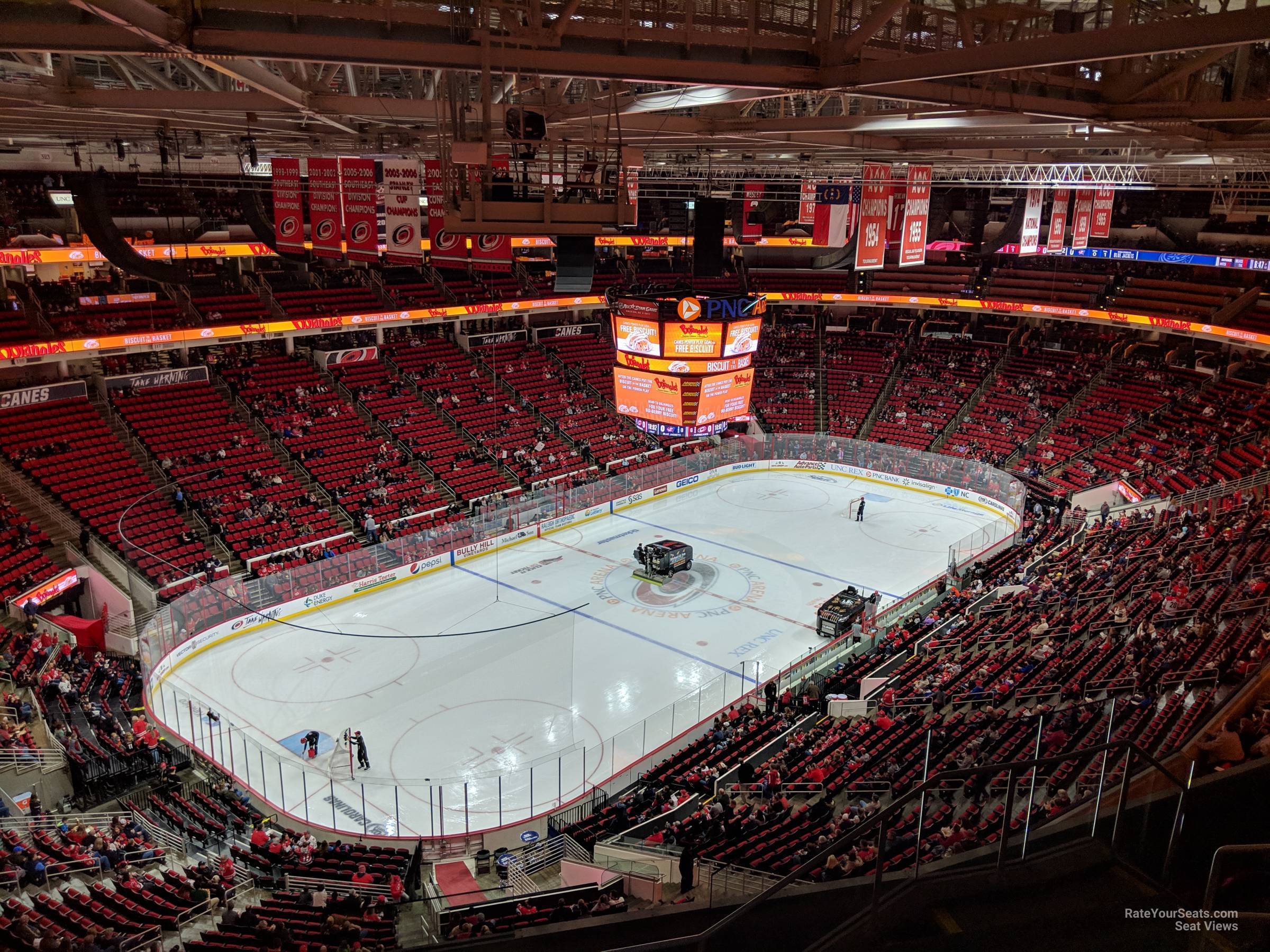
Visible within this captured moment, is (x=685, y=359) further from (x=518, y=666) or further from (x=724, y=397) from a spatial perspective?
(x=518, y=666)

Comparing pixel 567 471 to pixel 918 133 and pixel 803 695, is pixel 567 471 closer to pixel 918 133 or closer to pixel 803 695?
pixel 803 695

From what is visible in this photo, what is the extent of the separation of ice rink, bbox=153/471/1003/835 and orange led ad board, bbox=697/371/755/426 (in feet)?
17.1

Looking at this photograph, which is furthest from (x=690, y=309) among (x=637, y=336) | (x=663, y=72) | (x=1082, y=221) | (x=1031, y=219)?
(x=1082, y=221)

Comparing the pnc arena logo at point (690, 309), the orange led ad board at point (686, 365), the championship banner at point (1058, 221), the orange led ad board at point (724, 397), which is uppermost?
the championship banner at point (1058, 221)

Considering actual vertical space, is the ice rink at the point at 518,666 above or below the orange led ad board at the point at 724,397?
below

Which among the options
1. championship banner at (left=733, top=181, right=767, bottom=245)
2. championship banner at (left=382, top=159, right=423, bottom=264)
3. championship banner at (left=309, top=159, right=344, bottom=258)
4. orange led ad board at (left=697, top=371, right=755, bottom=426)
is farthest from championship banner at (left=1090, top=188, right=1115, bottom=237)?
championship banner at (left=309, top=159, right=344, bottom=258)

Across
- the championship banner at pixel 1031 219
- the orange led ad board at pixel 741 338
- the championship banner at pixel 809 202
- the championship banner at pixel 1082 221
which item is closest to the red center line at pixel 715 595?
the orange led ad board at pixel 741 338

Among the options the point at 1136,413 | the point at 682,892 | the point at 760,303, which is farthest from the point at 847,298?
the point at 682,892

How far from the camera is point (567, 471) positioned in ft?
106

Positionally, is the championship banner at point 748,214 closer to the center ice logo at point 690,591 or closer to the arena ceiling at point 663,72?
the arena ceiling at point 663,72

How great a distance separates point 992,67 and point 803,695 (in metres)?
13.6

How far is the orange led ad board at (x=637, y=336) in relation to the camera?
18781 mm

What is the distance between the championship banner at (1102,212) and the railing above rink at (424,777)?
8640mm

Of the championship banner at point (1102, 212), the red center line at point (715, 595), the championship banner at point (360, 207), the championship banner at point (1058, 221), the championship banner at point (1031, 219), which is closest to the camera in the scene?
the championship banner at point (360, 207)
